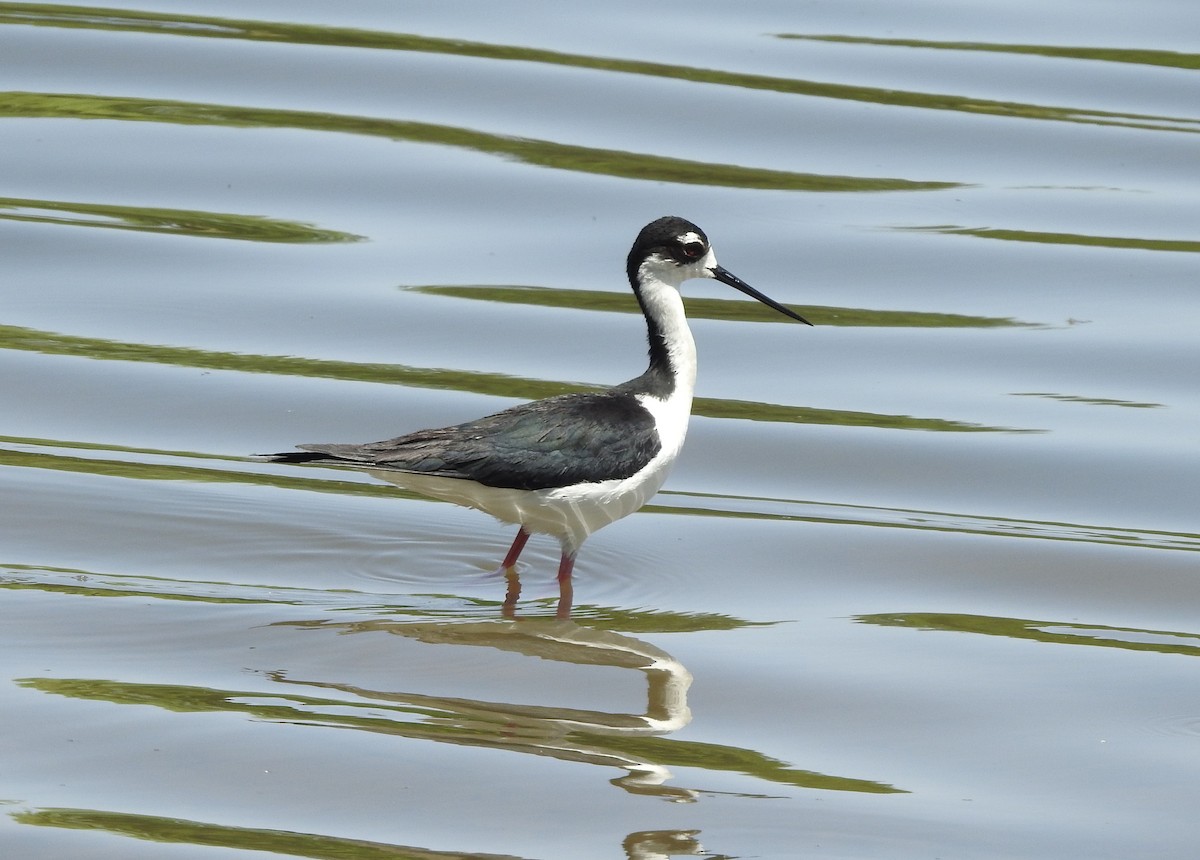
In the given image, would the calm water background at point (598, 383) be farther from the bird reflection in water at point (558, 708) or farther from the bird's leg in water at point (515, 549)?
the bird's leg in water at point (515, 549)

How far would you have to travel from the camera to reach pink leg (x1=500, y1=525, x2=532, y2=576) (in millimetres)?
8117

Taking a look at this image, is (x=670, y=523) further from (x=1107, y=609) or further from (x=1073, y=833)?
(x=1073, y=833)

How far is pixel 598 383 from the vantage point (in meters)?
10.1

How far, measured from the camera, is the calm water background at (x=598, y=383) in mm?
5969

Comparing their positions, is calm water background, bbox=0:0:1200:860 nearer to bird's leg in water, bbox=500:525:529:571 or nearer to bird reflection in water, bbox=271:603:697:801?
bird reflection in water, bbox=271:603:697:801

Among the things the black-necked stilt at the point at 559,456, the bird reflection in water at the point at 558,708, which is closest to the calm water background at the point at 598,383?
the bird reflection in water at the point at 558,708

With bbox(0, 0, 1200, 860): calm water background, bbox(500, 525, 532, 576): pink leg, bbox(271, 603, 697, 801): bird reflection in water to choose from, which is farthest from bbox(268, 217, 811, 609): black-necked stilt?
bbox(271, 603, 697, 801): bird reflection in water

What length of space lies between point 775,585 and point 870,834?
2.33 m

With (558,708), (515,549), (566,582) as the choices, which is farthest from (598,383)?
(558,708)

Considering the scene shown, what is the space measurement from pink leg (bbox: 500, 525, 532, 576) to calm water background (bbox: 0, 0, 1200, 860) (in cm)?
13

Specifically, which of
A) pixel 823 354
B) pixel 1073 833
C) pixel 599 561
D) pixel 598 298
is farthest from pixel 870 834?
Answer: pixel 598 298

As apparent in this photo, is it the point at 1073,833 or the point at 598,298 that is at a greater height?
the point at 598,298

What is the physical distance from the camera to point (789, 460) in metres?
9.37

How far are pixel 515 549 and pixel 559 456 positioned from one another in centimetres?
61
